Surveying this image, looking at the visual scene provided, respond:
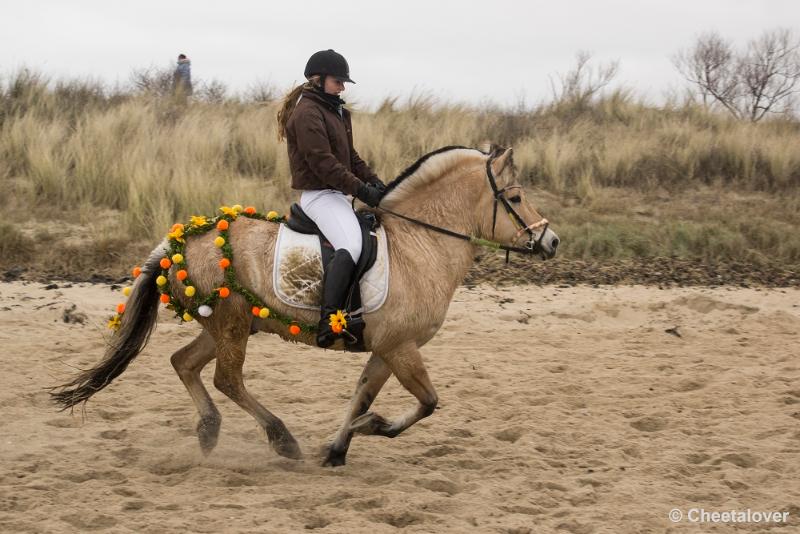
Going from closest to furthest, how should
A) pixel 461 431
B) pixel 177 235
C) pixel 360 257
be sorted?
pixel 360 257 < pixel 177 235 < pixel 461 431

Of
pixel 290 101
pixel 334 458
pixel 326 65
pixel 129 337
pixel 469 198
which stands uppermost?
pixel 326 65

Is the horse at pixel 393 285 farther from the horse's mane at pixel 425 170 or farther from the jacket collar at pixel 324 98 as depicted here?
the jacket collar at pixel 324 98

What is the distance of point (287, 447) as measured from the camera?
6164 millimetres

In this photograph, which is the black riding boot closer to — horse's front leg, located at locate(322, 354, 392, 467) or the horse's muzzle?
horse's front leg, located at locate(322, 354, 392, 467)

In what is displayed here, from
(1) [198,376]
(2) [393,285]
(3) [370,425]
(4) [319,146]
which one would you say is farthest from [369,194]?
(1) [198,376]

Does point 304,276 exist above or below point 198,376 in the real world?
above

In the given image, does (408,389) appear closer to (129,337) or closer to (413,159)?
(129,337)

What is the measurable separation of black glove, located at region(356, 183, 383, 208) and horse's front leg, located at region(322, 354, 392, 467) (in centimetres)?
101

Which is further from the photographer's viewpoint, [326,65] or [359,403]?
[359,403]

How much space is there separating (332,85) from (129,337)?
214 cm

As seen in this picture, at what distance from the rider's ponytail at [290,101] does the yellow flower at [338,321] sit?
138 cm

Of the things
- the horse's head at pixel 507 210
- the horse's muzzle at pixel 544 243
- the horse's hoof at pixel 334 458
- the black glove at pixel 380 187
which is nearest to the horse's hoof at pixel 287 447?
the horse's hoof at pixel 334 458

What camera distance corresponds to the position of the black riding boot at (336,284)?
5.73 metres

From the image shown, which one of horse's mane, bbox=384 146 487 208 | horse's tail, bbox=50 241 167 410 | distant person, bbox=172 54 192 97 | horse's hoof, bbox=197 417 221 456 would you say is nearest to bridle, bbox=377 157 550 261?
horse's mane, bbox=384 146 487 208
